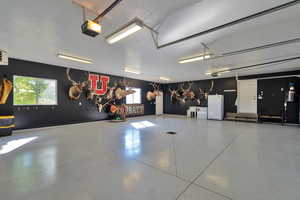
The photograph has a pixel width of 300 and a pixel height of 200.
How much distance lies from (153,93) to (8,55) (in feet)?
26.9

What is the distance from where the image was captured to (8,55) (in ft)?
14.8

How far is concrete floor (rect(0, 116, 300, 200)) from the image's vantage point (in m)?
1.72

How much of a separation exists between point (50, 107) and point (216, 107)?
32.2 ft

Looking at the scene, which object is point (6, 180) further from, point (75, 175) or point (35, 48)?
point (35, 48)

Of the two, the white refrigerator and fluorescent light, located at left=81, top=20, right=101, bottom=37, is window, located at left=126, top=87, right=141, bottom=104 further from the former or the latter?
fluorescent light, located at left=81, top=20, right=101, bottom=37

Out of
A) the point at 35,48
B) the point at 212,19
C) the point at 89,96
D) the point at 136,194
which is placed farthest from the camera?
the point at 89,96

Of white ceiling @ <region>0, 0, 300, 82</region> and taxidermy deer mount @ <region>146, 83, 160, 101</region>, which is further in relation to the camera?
taxidermy deer mount @ <region>146, 83, 160, 101</region>

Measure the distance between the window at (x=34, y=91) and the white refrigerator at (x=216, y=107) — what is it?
951 cm

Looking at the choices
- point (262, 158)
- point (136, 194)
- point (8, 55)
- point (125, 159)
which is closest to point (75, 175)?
point (125, 159)

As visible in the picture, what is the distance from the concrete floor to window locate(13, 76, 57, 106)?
2160 mm

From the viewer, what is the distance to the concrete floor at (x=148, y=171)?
172 centimetres

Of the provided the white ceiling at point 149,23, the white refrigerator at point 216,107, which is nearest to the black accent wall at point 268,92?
the white refrigerator at point 216,107

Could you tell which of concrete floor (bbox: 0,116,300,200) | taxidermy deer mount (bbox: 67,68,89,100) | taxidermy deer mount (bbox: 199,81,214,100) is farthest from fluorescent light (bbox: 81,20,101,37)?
taxidermy deer mount (bbox: 199,81,214,100)

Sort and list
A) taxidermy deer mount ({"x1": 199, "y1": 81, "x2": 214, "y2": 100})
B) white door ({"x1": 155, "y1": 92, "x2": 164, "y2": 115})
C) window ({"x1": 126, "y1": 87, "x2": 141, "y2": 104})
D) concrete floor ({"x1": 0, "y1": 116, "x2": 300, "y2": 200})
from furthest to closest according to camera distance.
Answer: white door ({"x1": 155, "y1": 92, "x2": 164, "y2": 115}) < taxidermy deer mount ({"x1": 199, "y1": 81, "x2": 214, "y2": 100}) < window ({"x1": 126, "y1": 87, "x2": 141, "y2": 104}) < concrete floor ({"x1": 0, "y1": 116, "x2": 300, "y2": 200})
